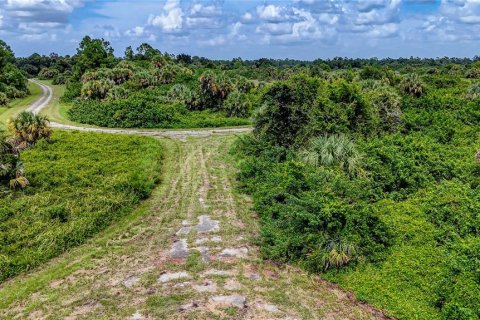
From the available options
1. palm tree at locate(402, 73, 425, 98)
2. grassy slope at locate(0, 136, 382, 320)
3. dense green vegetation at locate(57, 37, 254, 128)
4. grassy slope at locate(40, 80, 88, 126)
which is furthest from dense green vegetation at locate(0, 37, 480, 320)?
grassy slope at locate(40, 80, 88, 126)

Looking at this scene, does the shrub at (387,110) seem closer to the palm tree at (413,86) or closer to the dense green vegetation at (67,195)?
the dense green vegetation at (67,195)

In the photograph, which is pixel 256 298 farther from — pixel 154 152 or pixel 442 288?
pixel 154 152

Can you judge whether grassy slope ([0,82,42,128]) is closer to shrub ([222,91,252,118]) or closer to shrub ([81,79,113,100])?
shrub ([81,79,113,100])

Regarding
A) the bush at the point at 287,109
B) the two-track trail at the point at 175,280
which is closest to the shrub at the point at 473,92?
the bush at the point at 287,109

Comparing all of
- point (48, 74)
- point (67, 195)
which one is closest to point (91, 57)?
point (48, 74)

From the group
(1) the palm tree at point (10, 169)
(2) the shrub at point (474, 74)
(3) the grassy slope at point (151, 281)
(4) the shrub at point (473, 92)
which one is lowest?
(3) the grassy slope at point (151, 281)

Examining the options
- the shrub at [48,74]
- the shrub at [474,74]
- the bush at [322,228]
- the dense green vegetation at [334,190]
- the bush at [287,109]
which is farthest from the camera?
the shrub at [48,74]

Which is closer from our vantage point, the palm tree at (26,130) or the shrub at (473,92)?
the palm tree at (26,130)
